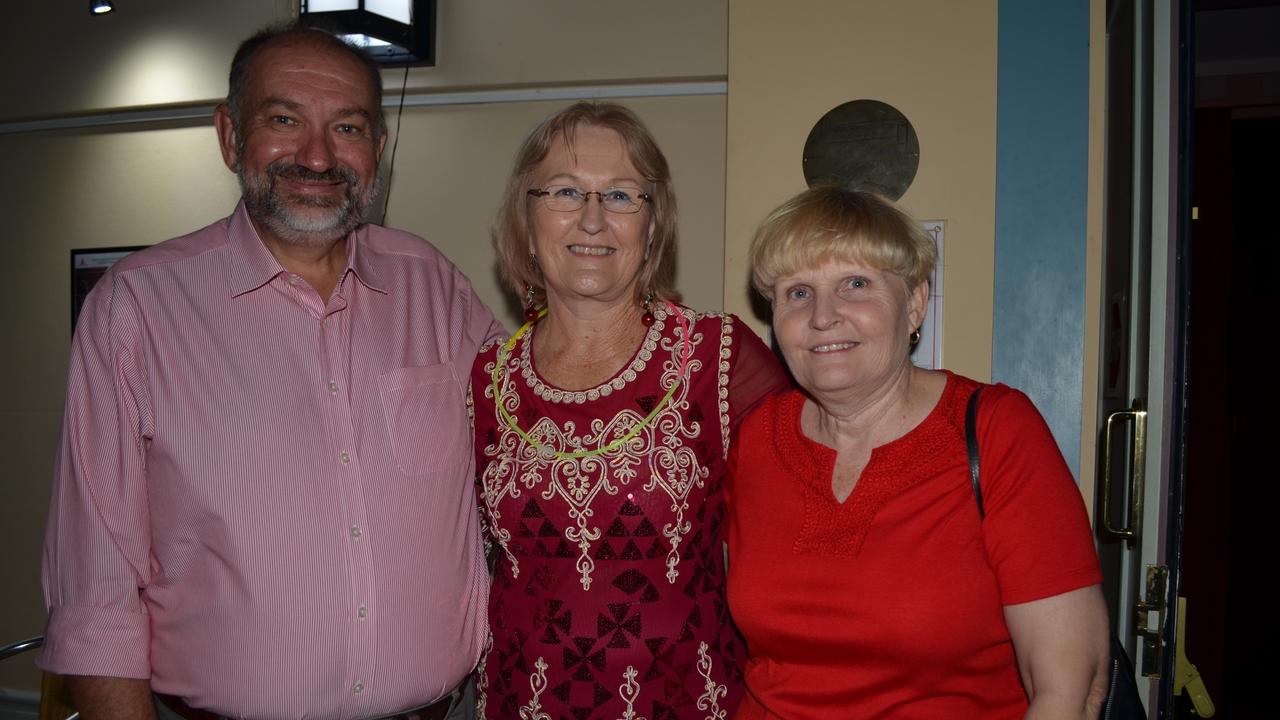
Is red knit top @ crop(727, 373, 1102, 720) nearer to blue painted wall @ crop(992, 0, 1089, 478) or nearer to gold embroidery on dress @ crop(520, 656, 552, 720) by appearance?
gold embroidery on dress @ crop(520, 656, 552, 720)

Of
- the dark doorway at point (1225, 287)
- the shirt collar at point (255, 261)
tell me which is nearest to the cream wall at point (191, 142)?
the shirt collar at point (255, 261)

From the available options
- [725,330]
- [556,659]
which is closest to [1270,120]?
[725,330]

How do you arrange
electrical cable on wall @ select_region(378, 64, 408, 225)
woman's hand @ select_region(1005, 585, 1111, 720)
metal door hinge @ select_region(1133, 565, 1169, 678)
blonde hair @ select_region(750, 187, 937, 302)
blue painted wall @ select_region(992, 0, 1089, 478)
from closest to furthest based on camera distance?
woman's hand @ select_region(1005, 585, 1111, 720), blonde hair @ select_region(750, 187, 937, 302), metal door hinge @ select_region(1133, 565, 1169, 678), blue painted wall @ select_region(992, 0, 1089, 478), electrical cable on wall @ select_region(378, 64, 408, 225)

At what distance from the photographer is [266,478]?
1675mm

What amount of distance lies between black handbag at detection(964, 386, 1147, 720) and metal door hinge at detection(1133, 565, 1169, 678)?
15.4 inches

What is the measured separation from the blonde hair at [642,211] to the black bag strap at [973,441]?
0.76 metres

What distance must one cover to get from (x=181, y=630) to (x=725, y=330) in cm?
127

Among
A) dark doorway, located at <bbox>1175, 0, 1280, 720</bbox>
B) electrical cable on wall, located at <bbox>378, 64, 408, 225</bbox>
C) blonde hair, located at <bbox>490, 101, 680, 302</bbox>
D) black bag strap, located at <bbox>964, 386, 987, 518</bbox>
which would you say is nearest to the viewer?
black bag strap, located at <bbox>964, 386, 987, 518</bbox>

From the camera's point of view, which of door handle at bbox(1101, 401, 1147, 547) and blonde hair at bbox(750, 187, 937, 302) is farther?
door handle at bbox(1101, 401, 1147, 547)

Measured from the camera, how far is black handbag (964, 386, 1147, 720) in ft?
4.60

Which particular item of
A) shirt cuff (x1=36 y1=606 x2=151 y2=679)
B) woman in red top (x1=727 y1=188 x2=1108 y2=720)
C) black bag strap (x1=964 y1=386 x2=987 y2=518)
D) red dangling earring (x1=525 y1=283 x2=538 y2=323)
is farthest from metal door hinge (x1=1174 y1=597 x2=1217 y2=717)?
shirt cuff (x1=36 y1=606 x2=151 y2=679)

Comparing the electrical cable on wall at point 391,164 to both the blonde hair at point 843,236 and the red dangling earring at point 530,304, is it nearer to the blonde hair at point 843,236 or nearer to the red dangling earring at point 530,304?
the red dangling earring at point 530,304

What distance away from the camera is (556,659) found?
1663 millimetres

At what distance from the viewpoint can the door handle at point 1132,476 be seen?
181cm
